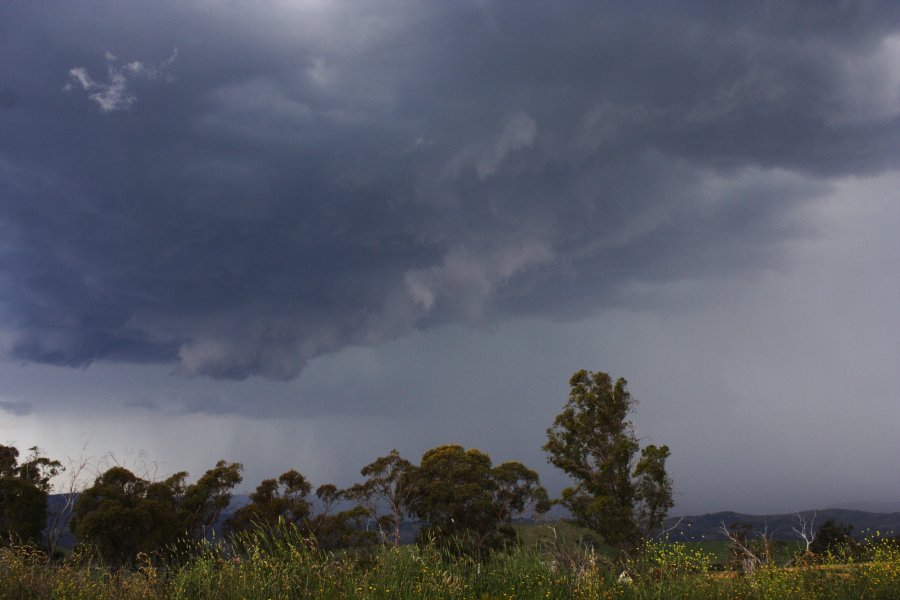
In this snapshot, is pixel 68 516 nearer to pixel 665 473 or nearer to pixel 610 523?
pixel 610 523

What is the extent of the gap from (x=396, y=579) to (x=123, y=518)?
3094cm

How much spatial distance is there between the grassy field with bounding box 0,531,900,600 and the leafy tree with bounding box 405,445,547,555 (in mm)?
23272

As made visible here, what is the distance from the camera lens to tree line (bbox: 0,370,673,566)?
3266 centimetres

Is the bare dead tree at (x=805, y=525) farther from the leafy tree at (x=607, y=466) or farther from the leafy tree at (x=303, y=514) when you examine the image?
the leafy tree at (x=303, y=514)

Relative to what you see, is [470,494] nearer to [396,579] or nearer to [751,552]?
[751,552]

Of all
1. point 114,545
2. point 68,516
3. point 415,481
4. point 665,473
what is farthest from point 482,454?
point 68,516

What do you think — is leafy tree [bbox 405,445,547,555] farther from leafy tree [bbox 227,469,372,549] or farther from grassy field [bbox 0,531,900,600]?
grassy field [bbox 0,531,900,600]

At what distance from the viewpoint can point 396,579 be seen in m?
11.0

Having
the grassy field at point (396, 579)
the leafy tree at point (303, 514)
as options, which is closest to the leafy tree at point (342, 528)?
the leafy tree at point (303, 514)

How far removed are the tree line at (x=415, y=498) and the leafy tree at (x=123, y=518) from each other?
0.06m

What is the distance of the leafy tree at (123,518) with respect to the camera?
34906 millimetres

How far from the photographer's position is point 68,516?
39.3 meters

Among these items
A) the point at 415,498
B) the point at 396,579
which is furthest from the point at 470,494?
the point at 396,579

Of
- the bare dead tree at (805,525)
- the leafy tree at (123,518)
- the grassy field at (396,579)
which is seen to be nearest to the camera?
the grassy field at (396,579)
